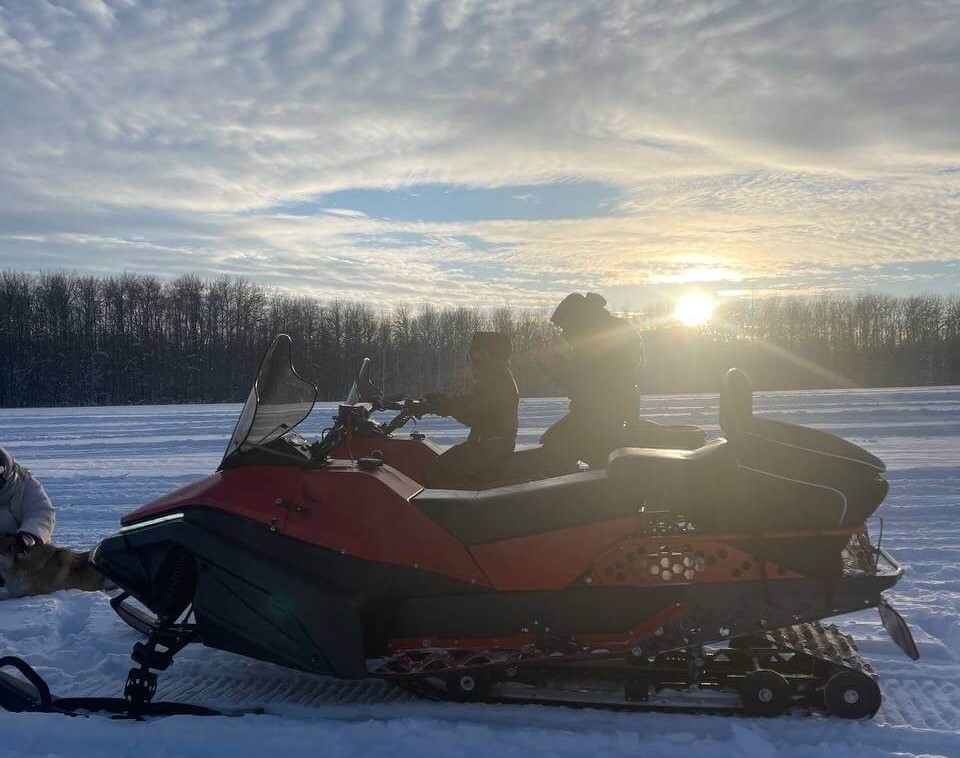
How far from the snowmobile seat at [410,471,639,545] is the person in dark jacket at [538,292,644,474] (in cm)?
186

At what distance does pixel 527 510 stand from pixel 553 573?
0.25 meters

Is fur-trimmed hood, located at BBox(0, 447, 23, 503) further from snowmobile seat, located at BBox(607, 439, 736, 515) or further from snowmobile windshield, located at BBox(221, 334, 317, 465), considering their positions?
snowmobile seat, located at BBox(607, 439, 736, 515)

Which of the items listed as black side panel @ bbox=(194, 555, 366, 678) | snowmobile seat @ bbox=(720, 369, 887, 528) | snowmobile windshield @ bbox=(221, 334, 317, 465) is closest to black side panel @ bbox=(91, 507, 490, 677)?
black side panel @ bbox=(194, 555, 366, 678)

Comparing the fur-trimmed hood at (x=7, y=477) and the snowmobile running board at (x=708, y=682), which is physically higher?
the fur-trimmed hood at (x=7, y=477)

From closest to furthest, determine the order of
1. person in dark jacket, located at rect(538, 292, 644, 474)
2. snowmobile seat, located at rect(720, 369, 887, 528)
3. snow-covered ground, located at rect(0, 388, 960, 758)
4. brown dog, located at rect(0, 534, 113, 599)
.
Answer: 1. snow-covered ground, located at rect(0, 388, 960, 758)
2. snowmobile seat, located at rect(720, 369, 887, 528)
3. brown dog, located at rect(0, 534, 113, 599)
4. person in dark jacket, located at rect(538, 292, 644, 474)

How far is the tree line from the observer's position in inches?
1682

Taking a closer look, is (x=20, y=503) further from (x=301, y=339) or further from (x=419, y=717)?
(x=301, y=339)

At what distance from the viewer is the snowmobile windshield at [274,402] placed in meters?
3.07

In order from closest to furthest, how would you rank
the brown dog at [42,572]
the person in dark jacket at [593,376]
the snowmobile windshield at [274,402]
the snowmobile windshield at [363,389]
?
the snowmobile windshield at [274,402], the brown dog at [42,572], the snowmobile windshield at [363,389], the person in dark jacket at [593,376]

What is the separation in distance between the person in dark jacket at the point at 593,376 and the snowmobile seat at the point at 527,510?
6.09 ft

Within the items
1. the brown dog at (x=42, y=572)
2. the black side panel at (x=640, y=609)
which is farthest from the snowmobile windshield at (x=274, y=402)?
the brown dog at (x=42, y=572)

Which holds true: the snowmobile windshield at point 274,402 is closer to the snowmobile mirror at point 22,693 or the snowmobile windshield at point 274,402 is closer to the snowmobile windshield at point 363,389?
the snowmobile mirror at point 22,693

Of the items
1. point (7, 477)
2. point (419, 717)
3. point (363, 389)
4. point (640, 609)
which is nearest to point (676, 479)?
point (640, 609)

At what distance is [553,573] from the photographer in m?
2.87
